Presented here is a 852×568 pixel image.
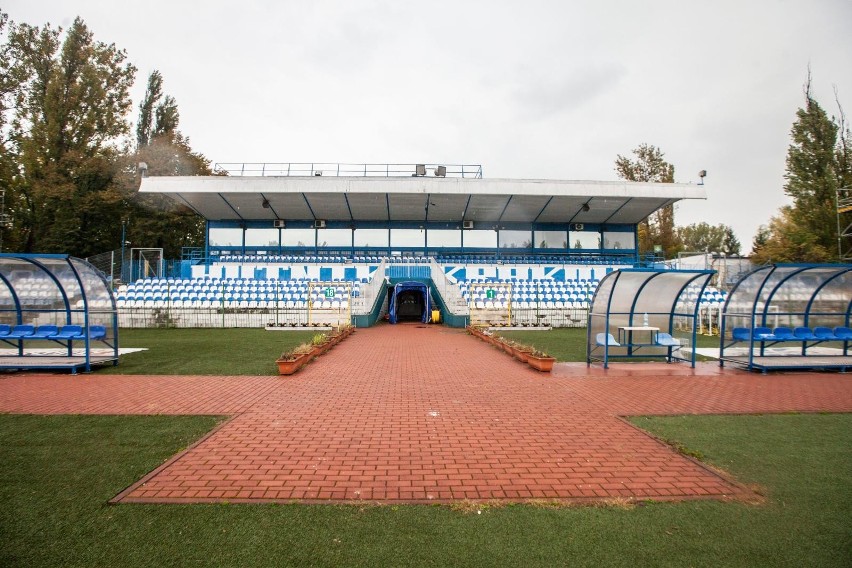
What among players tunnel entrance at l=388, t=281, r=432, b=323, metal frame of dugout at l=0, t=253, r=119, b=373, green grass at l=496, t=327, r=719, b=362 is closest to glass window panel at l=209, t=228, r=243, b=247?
players tunnel entrance at l=388, t=281, r=432, b=323

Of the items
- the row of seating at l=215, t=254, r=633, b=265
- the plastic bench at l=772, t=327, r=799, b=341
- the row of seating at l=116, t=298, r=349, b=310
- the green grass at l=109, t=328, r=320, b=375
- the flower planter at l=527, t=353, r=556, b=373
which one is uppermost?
the row of seating at l=215, t=254, r=633, b=265

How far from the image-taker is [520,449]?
5.28 metres

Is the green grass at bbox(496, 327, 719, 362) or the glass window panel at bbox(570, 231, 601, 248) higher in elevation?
the glass window panel at bbox(570, 231, 601, 248)

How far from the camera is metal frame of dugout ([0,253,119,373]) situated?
1018 cm

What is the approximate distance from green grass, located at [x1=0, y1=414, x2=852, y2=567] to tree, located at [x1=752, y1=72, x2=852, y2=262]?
3674 centimetres

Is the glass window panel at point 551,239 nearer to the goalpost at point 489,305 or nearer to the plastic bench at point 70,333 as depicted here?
the goalpost at point 489,305

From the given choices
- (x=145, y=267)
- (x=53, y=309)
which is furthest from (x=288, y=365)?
(x=145, y=267)

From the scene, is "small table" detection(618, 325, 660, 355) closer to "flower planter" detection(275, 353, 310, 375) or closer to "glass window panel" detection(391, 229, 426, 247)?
"flower planter" detection(275, 353, 310, 375)

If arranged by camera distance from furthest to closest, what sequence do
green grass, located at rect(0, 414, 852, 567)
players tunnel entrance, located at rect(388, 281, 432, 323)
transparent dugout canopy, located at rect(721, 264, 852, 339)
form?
1. players tunnel entrance, located at rect(388, 281, 432, 323)
2. transparent dugout canopy, located at rect(721, 264, 852, 339)
3. green grass, located at rect(0, 414, 852, 567)

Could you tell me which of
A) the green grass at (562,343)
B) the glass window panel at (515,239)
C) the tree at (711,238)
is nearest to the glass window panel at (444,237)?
the glass window panel at (515,239)

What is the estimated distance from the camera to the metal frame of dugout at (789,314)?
1073 centimetres

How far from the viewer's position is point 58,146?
36.8 meters

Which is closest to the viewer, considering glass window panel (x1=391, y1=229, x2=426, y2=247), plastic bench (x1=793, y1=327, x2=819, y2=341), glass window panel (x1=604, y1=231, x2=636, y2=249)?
plastic bench (x1=793, y1=327, x2=819, y2=341)

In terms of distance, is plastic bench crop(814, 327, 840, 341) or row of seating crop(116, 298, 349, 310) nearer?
plastic bench crop(814, 327, 840, 341)
